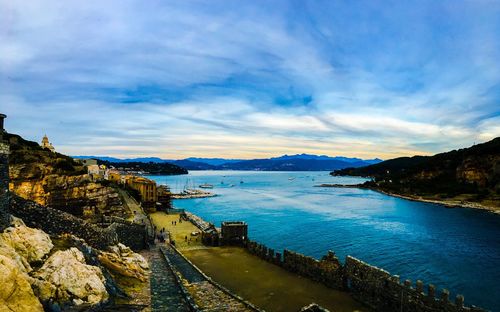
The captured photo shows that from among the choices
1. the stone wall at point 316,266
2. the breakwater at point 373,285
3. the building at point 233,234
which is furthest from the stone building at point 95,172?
the breakwater at point 373,285

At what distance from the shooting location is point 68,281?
11.2 metres

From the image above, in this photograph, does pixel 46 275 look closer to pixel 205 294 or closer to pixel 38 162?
pixel 205 294

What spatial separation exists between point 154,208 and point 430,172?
349 ft

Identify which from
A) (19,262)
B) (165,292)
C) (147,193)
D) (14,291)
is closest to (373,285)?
(165,292)

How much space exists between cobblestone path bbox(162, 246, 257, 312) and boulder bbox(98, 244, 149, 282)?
9.53ft

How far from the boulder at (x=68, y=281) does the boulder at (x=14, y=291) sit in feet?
3.16

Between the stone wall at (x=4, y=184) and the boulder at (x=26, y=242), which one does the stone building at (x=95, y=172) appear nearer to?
the stone wall at (x=4, y=184)

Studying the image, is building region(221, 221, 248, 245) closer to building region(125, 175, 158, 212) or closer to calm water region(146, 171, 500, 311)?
calm water region(146, 171, 500, 311)

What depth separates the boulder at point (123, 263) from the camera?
57.2ft

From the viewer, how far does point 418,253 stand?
43.6 meters

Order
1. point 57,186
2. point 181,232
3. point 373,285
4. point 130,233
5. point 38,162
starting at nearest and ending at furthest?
point 373,285
point 130,233
point 38,162
point 57,186
point 181,232

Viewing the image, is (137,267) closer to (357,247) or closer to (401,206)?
(357,247)

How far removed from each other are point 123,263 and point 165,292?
349 cm

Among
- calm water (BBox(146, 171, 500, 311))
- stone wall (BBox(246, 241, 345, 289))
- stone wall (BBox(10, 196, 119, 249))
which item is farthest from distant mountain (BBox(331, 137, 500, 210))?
stone wall (BBox(10, 196, 119, 249))
